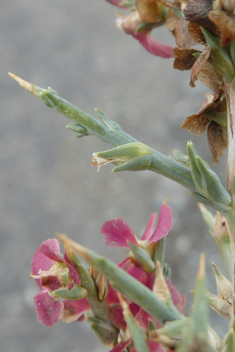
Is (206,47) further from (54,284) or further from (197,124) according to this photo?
(54,284)

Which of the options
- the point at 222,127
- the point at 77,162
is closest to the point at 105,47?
the point at 77,162

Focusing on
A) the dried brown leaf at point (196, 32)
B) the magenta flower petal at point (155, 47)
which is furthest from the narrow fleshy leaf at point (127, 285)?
the magenta flower petal at point (155, 47)

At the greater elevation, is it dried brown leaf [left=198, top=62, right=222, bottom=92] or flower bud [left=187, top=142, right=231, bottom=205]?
dried brown leaf [left=198, top=62, right=222, bottom=92]

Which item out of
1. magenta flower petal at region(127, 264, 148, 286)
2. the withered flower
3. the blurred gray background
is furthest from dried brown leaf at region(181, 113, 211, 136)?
the blurred gray background

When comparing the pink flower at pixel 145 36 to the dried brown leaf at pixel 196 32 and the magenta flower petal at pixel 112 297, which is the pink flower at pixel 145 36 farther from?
the magenta flower petal at pixel 112 297

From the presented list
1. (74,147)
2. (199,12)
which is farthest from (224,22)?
(74,147)

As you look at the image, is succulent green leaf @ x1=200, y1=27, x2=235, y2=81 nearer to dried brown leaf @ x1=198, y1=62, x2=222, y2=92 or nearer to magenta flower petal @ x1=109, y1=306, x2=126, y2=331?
dried brown leaf @ x1=198, y1=62, x2=222, y2=92

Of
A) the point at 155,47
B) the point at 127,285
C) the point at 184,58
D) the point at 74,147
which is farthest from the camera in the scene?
the point at 74,147
